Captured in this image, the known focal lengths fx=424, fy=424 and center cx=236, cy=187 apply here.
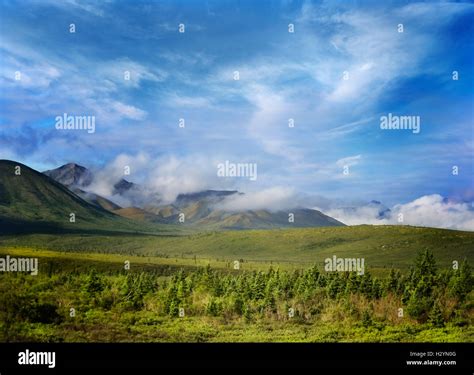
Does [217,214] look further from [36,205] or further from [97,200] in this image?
[36,205]

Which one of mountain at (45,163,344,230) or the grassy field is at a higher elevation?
mountain at (45,163,344,230)

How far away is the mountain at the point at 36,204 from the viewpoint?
606 inches

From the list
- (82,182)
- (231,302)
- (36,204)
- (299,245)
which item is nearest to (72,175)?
(82,182)

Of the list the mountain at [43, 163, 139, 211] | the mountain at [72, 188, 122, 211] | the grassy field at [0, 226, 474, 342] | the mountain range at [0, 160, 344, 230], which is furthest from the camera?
the mountain at [72, 188, 122, 211]

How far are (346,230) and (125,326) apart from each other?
914 centimetres

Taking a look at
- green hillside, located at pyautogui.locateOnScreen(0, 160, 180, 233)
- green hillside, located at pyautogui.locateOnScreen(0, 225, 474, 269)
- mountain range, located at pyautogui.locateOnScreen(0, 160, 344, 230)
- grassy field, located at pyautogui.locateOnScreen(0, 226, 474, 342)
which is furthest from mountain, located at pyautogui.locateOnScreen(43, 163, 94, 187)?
grassy field, located at pyautogui.locateOnScreen(0, 226, 474, 342)

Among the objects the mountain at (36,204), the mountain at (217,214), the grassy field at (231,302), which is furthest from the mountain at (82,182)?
the grassy field at (231,302)

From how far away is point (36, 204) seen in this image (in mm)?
15828

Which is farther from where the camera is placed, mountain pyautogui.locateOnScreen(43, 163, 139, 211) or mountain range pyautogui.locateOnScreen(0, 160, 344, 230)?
mountain range pyautogui.locateOnScreen(0, 160, 344, 230)

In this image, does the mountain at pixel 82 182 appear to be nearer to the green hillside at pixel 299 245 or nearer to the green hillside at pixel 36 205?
the green hillside at pixel 36 205

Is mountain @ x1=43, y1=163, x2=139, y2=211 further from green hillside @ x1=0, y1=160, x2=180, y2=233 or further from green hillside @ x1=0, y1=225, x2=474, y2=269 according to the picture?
green hillside @ x1=0, y1=225, x2=474, y2=269

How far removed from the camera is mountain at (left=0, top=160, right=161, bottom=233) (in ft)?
50.5

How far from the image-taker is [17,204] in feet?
52.4
